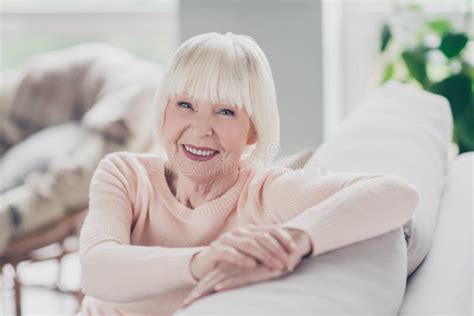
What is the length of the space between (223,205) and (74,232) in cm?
140

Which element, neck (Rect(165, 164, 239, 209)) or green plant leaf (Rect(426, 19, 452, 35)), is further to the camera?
green plant leaf (Rect(426, 19, 452, 35))

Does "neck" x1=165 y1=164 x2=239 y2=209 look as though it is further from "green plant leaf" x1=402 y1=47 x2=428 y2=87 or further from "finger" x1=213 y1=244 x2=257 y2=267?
"green plant leaf" x1=402 y1=47 x2=428 y2=87

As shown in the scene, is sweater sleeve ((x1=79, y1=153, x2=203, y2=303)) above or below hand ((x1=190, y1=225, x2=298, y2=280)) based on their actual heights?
below

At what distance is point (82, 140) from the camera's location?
2920mm

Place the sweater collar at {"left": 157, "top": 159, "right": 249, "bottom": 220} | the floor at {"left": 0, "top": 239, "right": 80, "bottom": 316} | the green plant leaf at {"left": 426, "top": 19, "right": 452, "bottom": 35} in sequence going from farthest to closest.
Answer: the green plant leaf at {"left": 426, "top": 19, "right": 452, "bottom": 35}
the floor at {"left": 0, "top": 239, "right": 80, "bottom": 316}
the sweater collar at {"left": 157, "top": 159, "right": 249, "bottom": 220}

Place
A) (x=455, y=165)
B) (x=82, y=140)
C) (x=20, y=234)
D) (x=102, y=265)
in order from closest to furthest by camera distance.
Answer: (x=102, y=265)
(x=455, y=165)
(x=20, y=234)
(x=82, y=140)

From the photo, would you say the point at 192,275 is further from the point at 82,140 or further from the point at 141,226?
the point at 82,140

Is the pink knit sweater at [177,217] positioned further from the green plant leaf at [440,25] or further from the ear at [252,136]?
the green plant leaf at [440,25]

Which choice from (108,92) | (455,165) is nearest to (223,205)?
(455,165)

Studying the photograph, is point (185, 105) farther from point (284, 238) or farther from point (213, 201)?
point (284, 238)

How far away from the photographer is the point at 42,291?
3.58 metres

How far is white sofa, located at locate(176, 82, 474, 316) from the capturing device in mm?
1082

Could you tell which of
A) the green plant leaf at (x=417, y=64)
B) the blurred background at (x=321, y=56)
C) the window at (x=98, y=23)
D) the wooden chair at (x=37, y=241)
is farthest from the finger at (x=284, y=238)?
the window at (x=98, y=23)

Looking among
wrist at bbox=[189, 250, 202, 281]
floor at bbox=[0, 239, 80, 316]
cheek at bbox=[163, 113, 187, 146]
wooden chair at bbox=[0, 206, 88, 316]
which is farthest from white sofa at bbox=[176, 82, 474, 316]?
floor at bbox=[0, 239, 80, 316]
